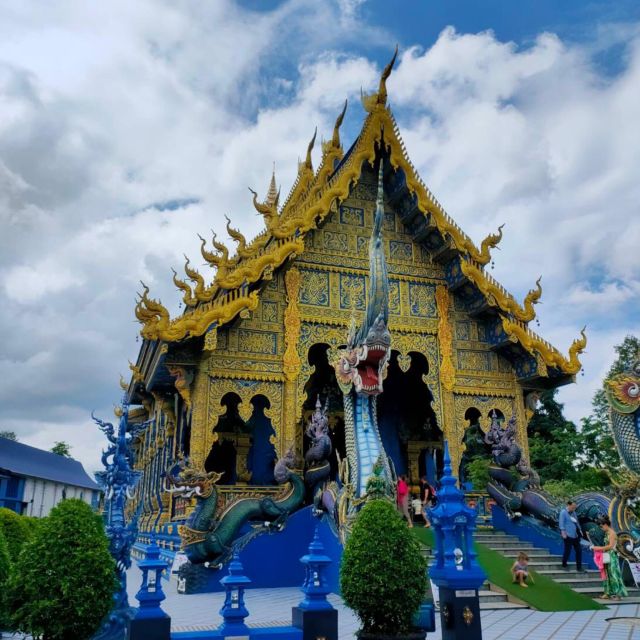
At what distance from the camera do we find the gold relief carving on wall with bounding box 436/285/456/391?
10773mm

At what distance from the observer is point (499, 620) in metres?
6.02

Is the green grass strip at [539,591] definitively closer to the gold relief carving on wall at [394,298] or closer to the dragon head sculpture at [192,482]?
the dragon head sculpture at [192,482]

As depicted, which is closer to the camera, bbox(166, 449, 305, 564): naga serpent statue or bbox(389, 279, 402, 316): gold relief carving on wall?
bbox(166, 449, 305, 564): naga serpent statue

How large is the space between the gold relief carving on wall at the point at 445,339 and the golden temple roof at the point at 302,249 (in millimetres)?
686

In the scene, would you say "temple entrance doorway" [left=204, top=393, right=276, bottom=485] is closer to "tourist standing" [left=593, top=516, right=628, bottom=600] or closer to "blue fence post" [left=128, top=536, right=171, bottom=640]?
"tourist standing" [left=593, top=516, right=628, bottom=600]

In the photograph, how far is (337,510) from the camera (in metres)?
7.93

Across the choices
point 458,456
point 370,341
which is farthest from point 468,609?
point 458,456

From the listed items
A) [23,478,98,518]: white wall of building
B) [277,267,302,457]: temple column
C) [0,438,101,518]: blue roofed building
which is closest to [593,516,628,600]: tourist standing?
[277,267,302,457]: temple column

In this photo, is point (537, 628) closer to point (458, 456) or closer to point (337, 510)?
point (337, 510)

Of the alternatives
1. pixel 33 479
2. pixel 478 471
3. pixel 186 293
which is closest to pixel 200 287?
pixel 186 293

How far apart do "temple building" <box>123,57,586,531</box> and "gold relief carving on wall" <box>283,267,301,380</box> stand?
2 centimetres

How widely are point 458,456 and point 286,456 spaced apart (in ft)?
9.60

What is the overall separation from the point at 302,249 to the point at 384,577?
260 inches

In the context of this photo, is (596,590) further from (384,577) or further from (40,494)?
(40,494)
